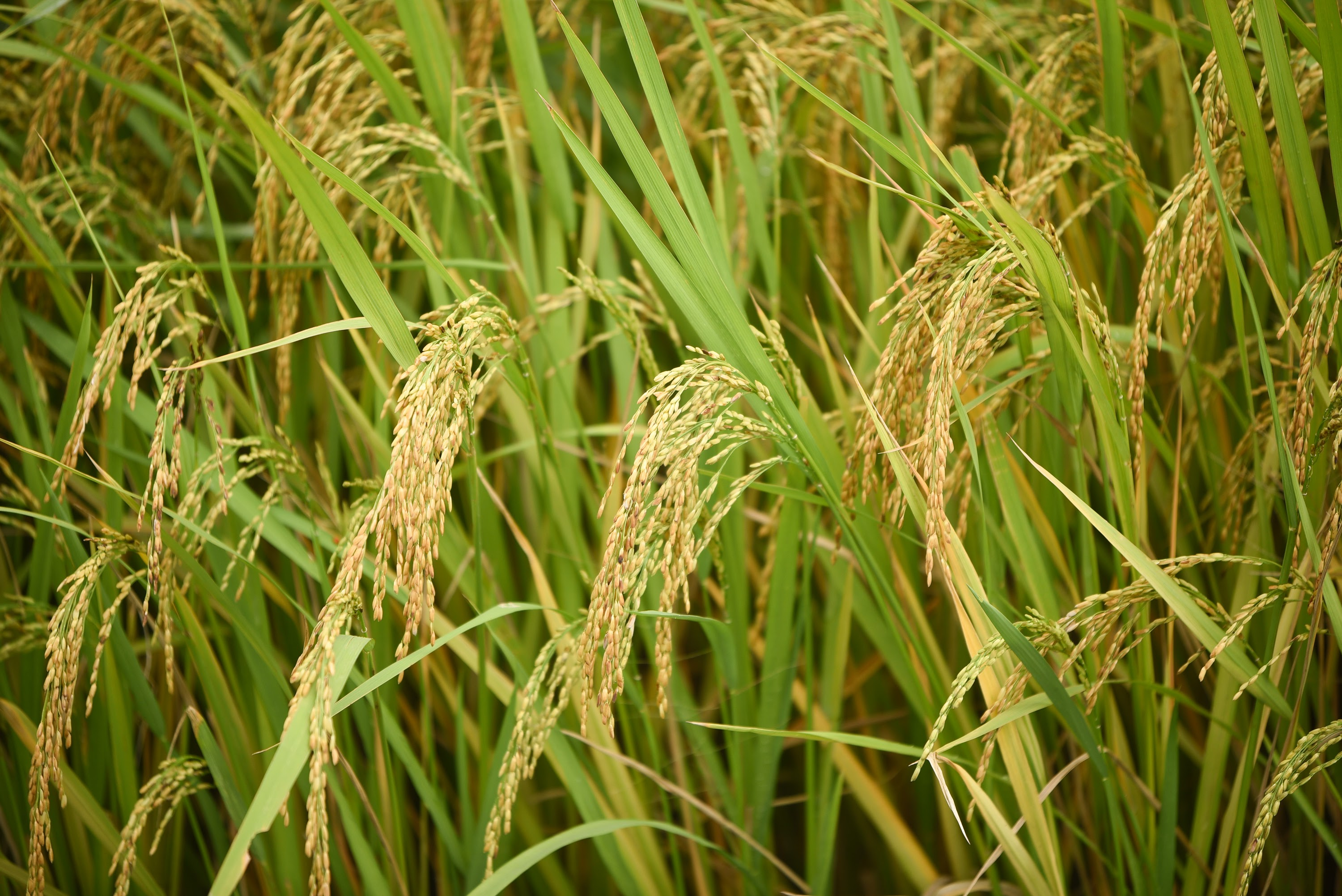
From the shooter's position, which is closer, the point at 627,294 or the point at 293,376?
the point at 293,376

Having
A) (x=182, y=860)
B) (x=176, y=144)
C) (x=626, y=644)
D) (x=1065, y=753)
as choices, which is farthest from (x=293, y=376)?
(x=1065, y=753)

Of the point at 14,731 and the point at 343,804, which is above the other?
the point at 14,731

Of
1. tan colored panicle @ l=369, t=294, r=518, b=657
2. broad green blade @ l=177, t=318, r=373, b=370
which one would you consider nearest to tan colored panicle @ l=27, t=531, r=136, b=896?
broad green blade @ l=177, t=318, r=373, b=370

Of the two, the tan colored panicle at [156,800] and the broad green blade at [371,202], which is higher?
the broad green blade at [371,202]

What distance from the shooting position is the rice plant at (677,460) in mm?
897

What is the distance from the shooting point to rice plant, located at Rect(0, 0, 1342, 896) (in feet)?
2.94

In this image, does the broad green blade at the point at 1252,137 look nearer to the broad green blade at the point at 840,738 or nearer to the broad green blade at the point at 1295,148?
the broad green blade at the point at 1295,148

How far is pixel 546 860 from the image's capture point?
1.28m

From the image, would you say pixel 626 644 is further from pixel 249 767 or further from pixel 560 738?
pixel 249 767

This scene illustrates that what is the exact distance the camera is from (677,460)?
0.84m

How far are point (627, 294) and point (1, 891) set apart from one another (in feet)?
4.67

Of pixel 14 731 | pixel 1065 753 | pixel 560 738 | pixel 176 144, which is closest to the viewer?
pixel 560 738

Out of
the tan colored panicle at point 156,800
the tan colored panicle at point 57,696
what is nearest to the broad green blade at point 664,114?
the tan colored panicle at point 57,696

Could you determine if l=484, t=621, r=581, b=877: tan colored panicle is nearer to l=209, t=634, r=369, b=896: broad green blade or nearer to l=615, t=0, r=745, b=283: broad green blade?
l=209, t=634, r=369, b=896: broad green blade
